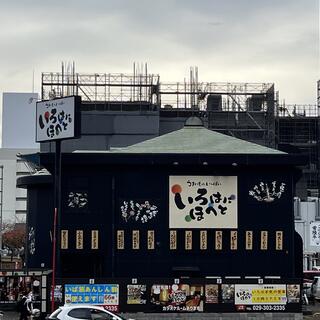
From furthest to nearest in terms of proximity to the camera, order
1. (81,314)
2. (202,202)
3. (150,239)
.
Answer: (150,239)
(202,202)
(81,314)

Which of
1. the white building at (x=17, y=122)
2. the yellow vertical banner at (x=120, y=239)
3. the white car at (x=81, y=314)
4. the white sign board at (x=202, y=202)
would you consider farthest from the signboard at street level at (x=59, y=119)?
the white building at (x=17, y=122)

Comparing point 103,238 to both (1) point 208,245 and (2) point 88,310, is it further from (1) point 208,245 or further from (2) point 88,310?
(2) point 88,310

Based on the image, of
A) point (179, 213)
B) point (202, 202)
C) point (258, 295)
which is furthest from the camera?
point (179, 213)

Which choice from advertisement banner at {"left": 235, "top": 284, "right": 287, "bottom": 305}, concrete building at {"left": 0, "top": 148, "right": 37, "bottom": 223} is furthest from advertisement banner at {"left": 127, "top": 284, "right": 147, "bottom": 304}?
concrete building at {"left": 0, "top": 148, "right": 37, "bottom": 223}

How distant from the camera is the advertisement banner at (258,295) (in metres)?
35.9

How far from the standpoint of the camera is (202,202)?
40.1m

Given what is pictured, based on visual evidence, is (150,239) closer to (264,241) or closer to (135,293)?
(135,293)

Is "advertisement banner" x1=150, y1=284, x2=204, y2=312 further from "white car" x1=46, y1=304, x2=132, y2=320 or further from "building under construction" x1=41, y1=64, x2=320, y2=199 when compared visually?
"building under construction" x1=41, y1=64, x2=320, y2=199

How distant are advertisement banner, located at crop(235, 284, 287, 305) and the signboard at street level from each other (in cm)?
1031

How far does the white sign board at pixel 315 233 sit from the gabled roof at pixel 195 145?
28505mm

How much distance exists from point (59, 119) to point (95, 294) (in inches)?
329

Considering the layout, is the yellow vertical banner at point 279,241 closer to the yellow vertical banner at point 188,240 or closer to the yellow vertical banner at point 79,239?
the yellow vertical banner at point 188,240

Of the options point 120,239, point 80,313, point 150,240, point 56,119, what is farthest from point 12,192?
point 80,313

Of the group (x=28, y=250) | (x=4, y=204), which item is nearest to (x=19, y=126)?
(x=4, y=204)
